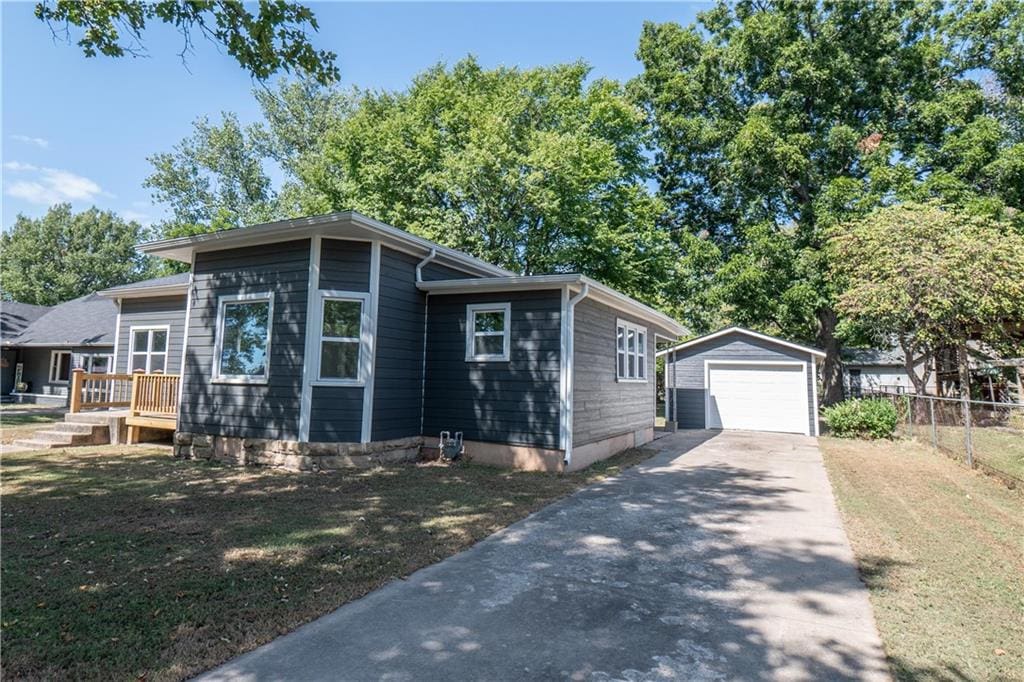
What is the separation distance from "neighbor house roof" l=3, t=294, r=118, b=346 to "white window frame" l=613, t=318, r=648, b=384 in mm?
19337

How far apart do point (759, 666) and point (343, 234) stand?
7.85m

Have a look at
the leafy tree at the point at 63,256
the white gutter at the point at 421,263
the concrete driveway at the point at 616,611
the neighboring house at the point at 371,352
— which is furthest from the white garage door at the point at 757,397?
the leafy tree at the point at 63,256

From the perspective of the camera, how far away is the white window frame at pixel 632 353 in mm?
11492

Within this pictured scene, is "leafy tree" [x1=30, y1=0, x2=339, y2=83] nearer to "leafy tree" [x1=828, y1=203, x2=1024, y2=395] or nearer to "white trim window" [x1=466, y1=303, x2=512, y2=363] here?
"white trim window" [x1=466, y1=303, x2=512, y2=363]

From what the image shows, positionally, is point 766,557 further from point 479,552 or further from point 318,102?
point 318,102

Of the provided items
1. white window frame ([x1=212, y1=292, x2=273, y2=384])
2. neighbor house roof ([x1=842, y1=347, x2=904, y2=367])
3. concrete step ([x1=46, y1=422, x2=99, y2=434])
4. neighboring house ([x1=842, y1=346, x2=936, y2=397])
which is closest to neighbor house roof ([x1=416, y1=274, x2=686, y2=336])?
white window frame ([x1=212, y1=292, x2=273, y2=384])

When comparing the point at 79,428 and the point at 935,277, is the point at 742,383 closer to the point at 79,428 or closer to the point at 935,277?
the point at 935,277

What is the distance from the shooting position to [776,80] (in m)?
20.7

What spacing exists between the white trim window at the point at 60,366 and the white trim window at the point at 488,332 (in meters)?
21.7

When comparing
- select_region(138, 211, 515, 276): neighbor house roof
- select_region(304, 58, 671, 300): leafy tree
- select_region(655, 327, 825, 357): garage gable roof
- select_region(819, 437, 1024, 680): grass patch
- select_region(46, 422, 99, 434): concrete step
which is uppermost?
select_region(304, 58, 671, 300): leafy tree

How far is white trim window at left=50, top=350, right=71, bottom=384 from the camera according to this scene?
2228 centimetres

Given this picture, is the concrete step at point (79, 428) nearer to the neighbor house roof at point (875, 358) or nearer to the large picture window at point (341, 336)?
the large picture window at point (341, 336)

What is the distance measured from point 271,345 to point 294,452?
6.05 feet

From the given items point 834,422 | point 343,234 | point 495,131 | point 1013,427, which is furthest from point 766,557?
point 495,131
